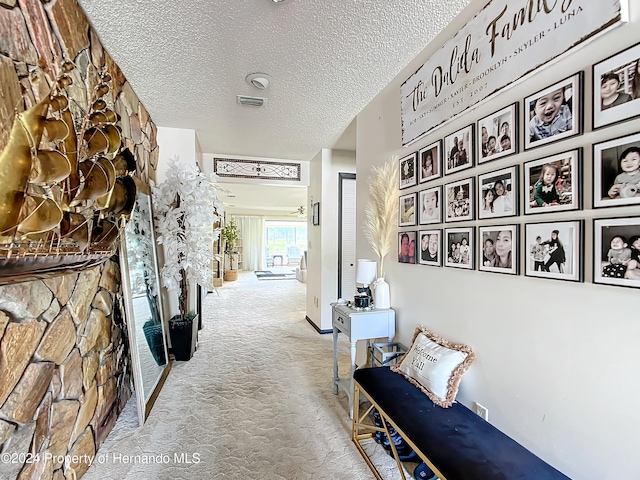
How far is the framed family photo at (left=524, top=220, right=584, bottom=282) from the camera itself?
3.83 feet

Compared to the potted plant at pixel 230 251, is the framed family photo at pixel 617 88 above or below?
above

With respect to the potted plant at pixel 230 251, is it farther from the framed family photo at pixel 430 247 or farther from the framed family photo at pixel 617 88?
the framed family photo at pixel 617 88

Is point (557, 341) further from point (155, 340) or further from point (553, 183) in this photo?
point (155, 340)

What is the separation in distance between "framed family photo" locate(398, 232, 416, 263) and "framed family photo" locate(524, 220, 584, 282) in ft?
2.87

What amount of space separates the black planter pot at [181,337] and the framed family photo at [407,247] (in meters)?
2.34

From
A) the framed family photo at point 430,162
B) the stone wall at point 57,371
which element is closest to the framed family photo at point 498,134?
the framed family photo at point 430,162

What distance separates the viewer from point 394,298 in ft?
8.08

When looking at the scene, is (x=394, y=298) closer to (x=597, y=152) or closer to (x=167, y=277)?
(x=597, y=152)

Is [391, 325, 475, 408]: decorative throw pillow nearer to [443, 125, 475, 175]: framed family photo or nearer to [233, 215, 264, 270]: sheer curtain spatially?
[443, 125, 475, 175]: framed family photo

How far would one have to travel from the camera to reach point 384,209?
8.05ft

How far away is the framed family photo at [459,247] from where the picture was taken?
5.57 feet

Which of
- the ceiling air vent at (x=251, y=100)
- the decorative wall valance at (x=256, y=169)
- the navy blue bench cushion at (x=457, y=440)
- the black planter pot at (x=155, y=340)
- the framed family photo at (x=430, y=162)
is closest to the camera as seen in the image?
the navy blue bench cushion at (x=457, y=440)

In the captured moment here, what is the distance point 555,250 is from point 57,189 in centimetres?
203

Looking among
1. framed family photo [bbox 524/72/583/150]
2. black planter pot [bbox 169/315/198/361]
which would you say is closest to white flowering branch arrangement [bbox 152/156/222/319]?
black planter pot [bbox 169/315/198/361]
